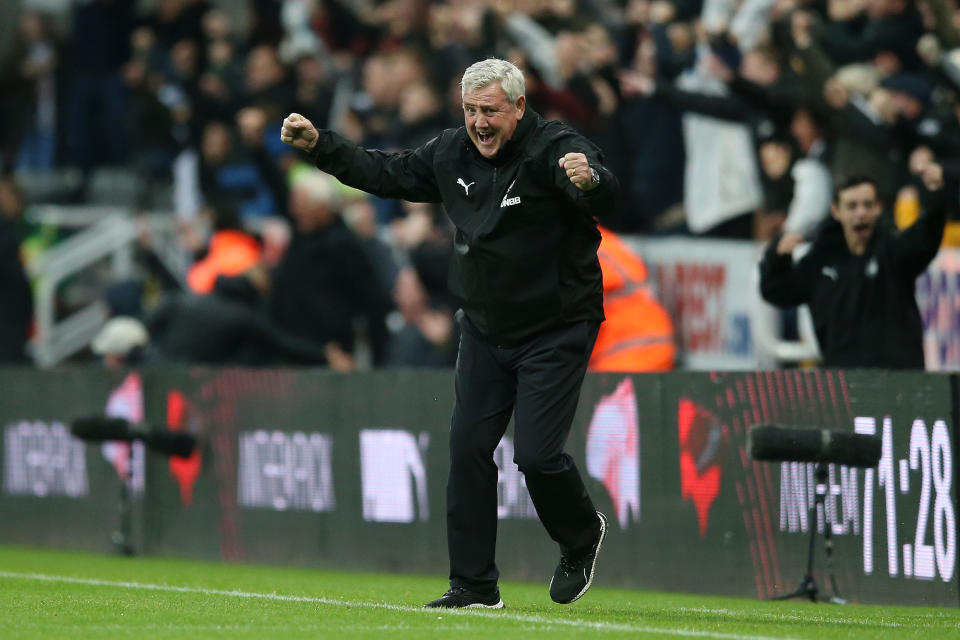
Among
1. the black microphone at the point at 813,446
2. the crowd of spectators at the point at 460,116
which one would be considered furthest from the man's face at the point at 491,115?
the crowd of spectators at the point at 460,116

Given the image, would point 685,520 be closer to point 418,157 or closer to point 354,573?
point 354,573

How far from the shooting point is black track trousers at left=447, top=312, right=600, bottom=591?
27.5 ft

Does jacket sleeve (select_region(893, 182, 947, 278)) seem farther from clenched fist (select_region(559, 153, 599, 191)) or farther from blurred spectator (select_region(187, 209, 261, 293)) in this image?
blurred spectator (select_region(187, 209, 261, 293))

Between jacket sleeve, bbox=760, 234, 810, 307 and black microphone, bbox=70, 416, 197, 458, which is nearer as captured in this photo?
jacket sleeve, bbox=760, 234, 810, 307

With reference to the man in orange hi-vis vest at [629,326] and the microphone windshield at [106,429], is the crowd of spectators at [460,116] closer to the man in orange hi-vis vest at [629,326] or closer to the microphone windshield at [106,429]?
the man in orange hi-vis vest at [629,326]

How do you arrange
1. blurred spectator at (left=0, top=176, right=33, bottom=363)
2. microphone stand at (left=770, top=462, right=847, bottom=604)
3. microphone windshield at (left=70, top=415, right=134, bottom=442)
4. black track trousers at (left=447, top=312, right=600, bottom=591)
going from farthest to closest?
blurred spectator at (left=0, top=176, right=33, bottom=363) < microphone windshield at (left=70, top=415, right=134, bottom=442) < microphone stand at (left=770, top=462, right=847, bottom=604) < black track trousers at (left=447, top=312, right=600, bottom=591)

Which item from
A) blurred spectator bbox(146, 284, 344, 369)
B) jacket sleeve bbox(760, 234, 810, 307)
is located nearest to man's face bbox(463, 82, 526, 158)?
jacket sleeve bbox(760, 234, 810, 307)

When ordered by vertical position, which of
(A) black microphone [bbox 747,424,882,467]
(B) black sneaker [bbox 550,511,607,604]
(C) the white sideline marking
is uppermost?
(A) black microphone [bbox 747,424,882,467]

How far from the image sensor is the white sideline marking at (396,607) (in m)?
7.75

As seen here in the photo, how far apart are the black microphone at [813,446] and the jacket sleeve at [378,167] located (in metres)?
2.41

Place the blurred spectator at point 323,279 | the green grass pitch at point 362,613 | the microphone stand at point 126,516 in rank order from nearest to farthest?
1. the green grass pitch at point 362,613
2. the microphone stand at point 126,516
3. the blurred spectator at point 323,279

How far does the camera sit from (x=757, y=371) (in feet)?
35.0

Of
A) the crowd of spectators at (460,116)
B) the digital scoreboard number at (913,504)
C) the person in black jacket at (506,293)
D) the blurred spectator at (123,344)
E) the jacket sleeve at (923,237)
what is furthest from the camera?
the blurred spectator at (123,344)

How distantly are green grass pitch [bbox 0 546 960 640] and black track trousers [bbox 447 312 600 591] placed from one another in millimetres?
325
